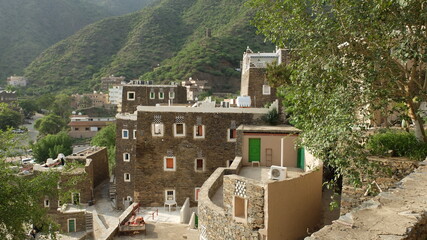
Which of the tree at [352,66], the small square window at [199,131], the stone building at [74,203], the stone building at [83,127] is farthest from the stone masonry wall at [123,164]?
the stone building at [83,127]

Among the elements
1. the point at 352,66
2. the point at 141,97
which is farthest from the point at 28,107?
the point at 352,66

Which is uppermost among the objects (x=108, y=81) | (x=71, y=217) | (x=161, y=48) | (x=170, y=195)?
(x=161, y=48)

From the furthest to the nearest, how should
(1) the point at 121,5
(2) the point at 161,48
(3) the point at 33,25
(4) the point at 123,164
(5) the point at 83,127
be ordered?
(1) the point at 121,5
(3) the point at 33,25
(2) the point at 161,48
(5) the point at 83,127
(4) the point at 123,164

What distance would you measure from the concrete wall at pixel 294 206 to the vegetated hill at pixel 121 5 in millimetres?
176983

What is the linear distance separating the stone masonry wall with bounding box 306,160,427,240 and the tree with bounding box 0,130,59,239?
917cm

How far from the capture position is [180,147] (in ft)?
70.9

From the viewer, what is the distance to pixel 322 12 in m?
9.00

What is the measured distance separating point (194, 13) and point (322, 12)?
354ft

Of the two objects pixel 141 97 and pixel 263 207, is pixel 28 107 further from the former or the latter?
pixel 263 207

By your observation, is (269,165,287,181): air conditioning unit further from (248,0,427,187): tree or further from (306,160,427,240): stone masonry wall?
(306,160,427,240): stone masonry wall

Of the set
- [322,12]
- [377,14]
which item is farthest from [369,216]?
[322,12]

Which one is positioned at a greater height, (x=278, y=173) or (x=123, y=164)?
(x=278, y=173)

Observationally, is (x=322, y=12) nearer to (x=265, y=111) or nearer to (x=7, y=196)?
(x=7, y=196)

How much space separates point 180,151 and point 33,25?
14278 centimetres
